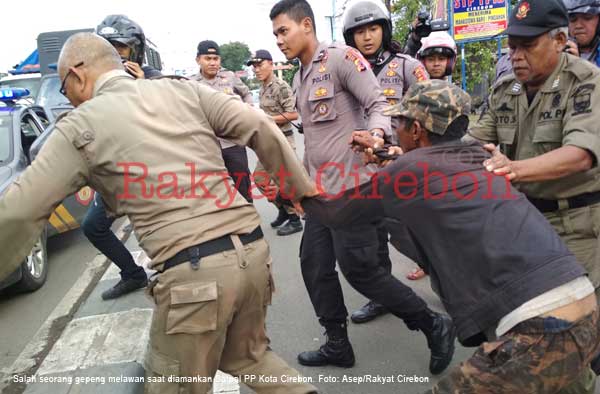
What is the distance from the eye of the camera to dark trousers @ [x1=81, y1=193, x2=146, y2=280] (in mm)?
3658

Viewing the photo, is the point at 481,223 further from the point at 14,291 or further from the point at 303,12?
the point at 14,291

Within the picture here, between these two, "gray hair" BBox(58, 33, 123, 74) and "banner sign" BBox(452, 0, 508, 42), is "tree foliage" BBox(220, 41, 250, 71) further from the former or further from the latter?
"gray hair" BBox(58, 33, 123, 74)

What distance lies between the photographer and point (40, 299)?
167 inches

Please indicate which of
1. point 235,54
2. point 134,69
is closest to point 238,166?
point 134,69

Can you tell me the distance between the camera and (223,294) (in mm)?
1792

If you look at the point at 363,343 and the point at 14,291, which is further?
the point at 14,291

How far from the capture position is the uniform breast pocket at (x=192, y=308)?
175cm

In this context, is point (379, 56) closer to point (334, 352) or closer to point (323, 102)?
point (323, 102)

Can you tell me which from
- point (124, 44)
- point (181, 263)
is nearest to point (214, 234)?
point (181, 263)

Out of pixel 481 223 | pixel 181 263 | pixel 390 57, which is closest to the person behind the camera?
pixel 481 223

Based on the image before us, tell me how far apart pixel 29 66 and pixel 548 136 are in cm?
2067

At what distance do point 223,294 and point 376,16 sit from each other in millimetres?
2371

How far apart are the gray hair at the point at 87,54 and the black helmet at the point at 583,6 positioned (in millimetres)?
2974

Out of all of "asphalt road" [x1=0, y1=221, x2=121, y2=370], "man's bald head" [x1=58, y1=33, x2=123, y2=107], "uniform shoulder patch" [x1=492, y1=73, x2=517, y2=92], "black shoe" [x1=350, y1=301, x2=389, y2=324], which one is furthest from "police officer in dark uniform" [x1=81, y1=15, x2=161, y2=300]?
"uniform shoulder patch" [x1=492, y1=73, x2=517, y2=92]
